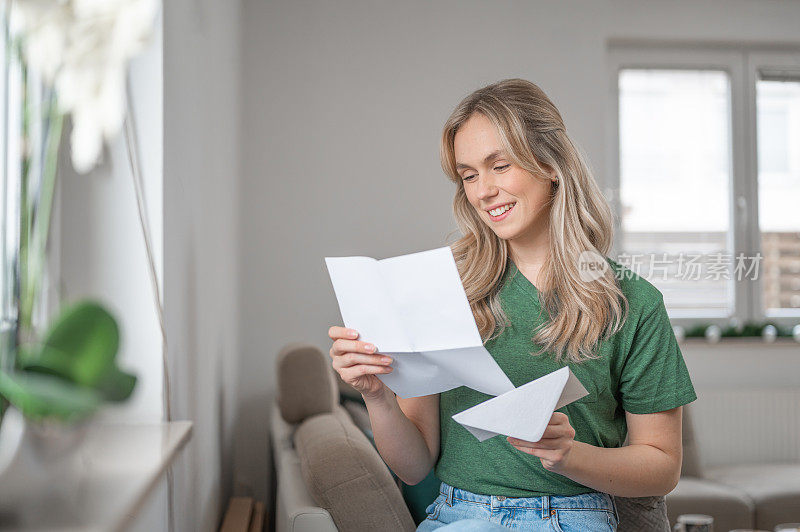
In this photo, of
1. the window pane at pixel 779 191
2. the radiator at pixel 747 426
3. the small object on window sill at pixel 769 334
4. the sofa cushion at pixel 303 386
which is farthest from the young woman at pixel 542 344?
the window pane at pixel 779 191

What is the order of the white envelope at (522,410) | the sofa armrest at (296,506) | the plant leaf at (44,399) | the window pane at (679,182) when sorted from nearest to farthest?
the plant leaf at (44,399) < the white envelope at (522,410) < the sofa armrest at (296,506) < the window pane at (679,182)

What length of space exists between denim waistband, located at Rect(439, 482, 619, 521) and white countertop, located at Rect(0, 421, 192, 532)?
577mm

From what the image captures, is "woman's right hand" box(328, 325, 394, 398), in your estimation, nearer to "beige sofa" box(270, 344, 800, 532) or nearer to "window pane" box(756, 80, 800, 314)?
"beige sofa" box(270, 344, 800, 532)

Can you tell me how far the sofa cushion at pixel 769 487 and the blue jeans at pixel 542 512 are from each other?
1.81 metres

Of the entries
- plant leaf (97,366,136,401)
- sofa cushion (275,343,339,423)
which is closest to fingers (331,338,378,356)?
plant leaf (97,366,136,401)

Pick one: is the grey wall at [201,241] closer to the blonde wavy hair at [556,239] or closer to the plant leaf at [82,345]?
the blonde wavy hair at [556,239]

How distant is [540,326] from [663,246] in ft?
8.62

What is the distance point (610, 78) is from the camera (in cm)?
380

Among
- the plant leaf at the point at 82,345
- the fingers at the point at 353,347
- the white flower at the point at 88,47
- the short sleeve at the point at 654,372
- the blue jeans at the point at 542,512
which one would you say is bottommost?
the blue jeans at the point at 542,512

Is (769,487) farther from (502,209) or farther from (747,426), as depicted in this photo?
(502,209)

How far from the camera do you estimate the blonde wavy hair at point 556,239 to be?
4.42ft

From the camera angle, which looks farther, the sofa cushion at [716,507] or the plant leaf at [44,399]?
the sofa cushion at [716,507]

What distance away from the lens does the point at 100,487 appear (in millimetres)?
662

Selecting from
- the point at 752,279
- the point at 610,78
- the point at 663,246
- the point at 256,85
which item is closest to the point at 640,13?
the point at 610,78
